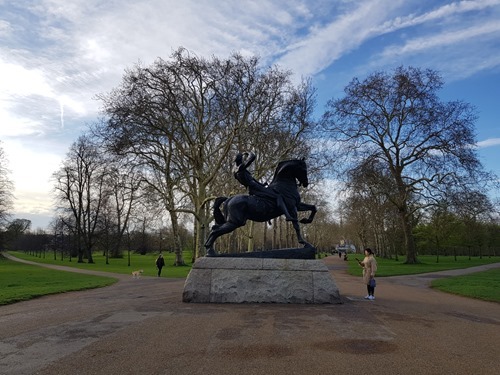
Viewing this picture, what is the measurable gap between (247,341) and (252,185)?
6.08 meters

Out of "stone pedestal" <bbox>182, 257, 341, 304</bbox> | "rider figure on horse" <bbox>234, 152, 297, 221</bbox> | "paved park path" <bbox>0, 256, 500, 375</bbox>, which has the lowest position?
"paved park path" <bbox>0, 256, 500, 375</bbox>

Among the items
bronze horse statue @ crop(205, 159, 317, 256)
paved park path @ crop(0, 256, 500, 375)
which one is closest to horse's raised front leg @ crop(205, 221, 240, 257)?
bronze horse statue @ crop(205, 159, 317, 256)

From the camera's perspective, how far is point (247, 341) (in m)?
6.27

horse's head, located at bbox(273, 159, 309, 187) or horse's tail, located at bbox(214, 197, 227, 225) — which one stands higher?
horse's head, located at bbox(273, 159, 309, 187)

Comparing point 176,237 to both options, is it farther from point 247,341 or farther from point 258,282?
point 247,341

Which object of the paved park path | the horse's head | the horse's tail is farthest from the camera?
the horse's tail

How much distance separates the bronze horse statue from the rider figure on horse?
Result: 94mm

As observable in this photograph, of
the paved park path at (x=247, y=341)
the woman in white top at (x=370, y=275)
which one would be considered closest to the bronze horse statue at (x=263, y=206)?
the woman in white top at (x=370, y=275)

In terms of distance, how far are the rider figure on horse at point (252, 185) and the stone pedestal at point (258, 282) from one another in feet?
5.63

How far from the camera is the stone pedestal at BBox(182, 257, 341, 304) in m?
10.5

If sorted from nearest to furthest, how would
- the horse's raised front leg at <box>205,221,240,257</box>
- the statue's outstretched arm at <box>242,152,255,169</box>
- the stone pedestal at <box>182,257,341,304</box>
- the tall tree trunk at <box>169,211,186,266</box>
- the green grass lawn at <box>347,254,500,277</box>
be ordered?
the stone pedestal at <box>182,257,341,304</box> → the statue's outstretched arm at <box>242,152,255,169</box> → the horse's raised front leg at <box>205,221,240,257</box> → the green grass lawn at <box>347,254,500,277</box> → the tall tree trunk at <box>169,211,186,266</box>

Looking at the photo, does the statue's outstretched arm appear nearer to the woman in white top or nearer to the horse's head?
the horse's head

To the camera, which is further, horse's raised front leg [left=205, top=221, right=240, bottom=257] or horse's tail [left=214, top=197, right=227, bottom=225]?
horse's tail [left=214, top=197, right=227, bottom=225]

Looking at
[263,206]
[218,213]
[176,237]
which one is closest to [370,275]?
[263,206]
